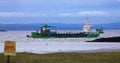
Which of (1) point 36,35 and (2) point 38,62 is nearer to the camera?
(2) point 38,62

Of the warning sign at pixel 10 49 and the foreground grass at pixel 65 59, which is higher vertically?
the warning sign at pixel 10 49

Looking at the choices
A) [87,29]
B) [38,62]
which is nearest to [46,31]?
[87,29]

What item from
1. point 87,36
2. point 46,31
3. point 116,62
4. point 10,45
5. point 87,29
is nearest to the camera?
point 10,45

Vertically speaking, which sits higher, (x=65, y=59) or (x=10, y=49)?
(x=10, y=49)

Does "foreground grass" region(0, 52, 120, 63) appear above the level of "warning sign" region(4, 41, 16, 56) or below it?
below

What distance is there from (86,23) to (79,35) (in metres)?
47.3

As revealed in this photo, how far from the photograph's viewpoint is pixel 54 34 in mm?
138625

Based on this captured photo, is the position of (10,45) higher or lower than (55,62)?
higher

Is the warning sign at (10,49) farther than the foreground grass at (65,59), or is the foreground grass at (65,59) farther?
the foreground grass at (65,59)

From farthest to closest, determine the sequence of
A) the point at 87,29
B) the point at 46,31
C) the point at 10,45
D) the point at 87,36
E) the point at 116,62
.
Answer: the point at 87,29
the point at 87,36
the point at 46,31
the point at 116,62
the point at 10,45

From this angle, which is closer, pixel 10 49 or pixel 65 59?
pixel 10 49

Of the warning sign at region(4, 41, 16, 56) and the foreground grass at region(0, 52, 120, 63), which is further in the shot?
the foreground grass at region(0, 52, 120, 63)

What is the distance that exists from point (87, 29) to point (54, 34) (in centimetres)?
4441

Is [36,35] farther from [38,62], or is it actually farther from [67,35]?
[38,62]
